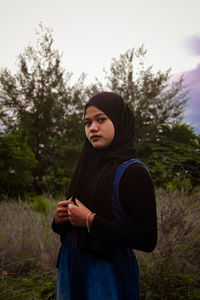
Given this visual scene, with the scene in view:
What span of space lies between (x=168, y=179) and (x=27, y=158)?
21.3ft

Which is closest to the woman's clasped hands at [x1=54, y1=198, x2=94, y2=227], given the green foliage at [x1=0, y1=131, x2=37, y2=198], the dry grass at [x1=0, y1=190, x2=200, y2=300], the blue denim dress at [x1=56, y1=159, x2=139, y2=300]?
the blue denim dress at [x1=56, y1=159, x2=139, y2=300]

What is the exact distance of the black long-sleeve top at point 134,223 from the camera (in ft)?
4.18

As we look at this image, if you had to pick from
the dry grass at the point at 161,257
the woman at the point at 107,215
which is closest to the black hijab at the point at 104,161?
the woman at the point at 107,215

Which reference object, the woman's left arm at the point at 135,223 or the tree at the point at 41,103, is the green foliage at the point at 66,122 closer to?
the tree at the point at 41,103

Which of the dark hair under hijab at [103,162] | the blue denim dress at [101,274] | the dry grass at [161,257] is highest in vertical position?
the dark hair under hijab at [103,162]

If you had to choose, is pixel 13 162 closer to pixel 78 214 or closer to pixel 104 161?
pixel 104 161

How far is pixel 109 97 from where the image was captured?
1533 millimetres

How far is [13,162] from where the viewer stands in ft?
31.7

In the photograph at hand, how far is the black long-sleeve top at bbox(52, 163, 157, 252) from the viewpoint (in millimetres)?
1273

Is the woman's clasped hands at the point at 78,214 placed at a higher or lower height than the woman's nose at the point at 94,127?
lower

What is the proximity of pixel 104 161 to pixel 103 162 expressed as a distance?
10 mm

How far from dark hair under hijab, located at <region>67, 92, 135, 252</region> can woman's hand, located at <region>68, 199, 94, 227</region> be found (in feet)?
0.17

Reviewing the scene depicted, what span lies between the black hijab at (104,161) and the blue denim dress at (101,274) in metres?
0.05

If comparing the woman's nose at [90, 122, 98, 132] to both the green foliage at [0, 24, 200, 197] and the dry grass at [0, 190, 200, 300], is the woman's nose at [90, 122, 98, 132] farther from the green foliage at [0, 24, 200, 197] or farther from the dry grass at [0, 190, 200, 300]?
the green foliage at [0, 24, 200, 197]
